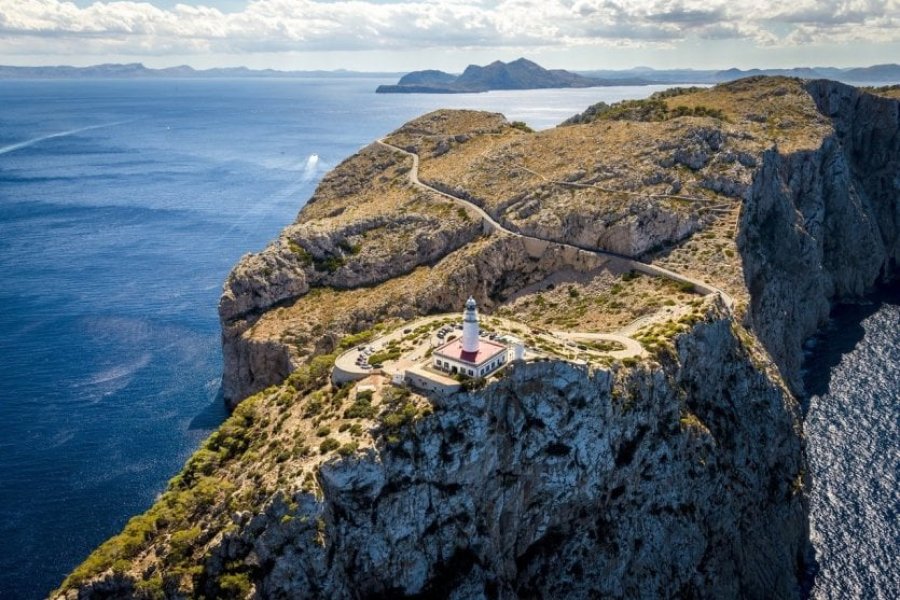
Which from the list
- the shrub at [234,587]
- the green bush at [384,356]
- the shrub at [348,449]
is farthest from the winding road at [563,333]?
the shrub at [234,587]

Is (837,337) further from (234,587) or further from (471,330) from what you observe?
(234,587)

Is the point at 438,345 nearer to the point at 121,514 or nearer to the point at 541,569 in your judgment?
the point at 541,569

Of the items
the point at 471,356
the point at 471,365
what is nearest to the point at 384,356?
the point at 471,356

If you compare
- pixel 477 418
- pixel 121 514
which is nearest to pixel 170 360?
pixel 121 514

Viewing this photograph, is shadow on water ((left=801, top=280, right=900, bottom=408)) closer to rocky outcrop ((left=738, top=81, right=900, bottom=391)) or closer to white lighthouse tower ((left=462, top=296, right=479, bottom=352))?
rocky outcrop ((left=738, top=81, right=900, bottom=391))

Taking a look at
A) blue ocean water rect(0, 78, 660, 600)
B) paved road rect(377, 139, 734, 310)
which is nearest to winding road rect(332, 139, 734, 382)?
paved road rect(377, 139, 734, 310)

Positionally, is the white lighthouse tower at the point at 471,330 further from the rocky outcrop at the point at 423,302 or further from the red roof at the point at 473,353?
the rocky outcrop at the point at 423,302
